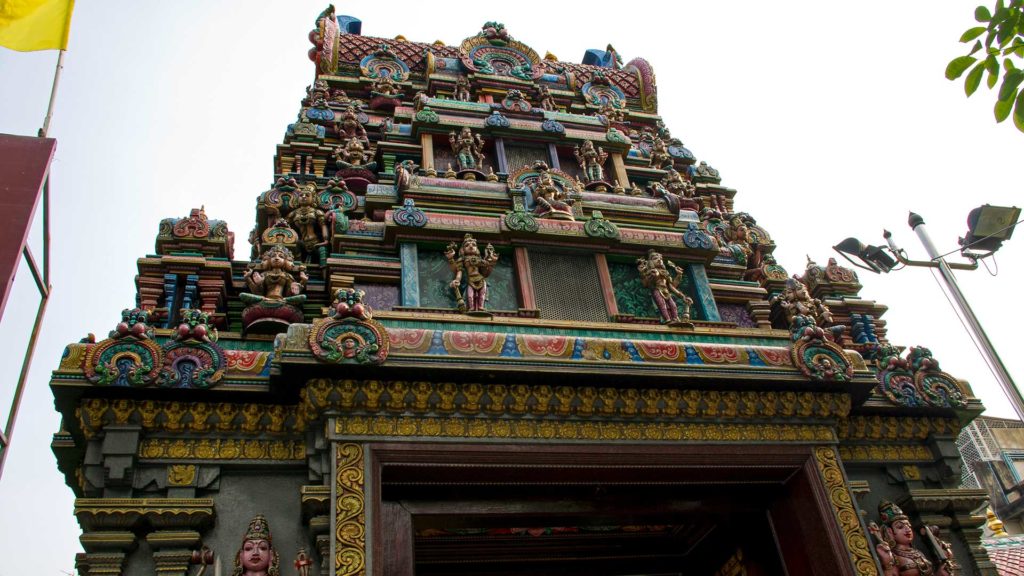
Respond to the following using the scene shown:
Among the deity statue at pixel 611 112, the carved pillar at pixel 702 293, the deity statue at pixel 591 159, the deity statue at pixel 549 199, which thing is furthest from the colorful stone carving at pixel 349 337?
the deity statue at pixel 611 112

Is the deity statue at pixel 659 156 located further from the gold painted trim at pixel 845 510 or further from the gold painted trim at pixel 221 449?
the gold painted trim at pixel 221 449

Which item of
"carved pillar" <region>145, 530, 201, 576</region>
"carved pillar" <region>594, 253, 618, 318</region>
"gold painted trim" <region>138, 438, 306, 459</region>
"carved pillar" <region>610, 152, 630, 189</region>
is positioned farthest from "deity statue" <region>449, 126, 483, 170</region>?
"carved pillar" <region>145, 530, 201, 576</region>

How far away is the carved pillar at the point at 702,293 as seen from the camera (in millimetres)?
11180

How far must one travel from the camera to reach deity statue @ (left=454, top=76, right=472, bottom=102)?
15172 millimetres

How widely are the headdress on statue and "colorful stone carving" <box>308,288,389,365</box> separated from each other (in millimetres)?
5576

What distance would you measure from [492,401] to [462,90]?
845cm

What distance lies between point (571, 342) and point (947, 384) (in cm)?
479

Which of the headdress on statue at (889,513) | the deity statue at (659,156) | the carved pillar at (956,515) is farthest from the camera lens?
the deity statue at (659,156)

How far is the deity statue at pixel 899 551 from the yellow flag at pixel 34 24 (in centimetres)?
975

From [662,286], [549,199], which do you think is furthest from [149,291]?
[662,286]

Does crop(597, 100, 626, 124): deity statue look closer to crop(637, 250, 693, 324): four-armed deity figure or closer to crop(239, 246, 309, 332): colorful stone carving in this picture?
crop(637, 250, 693, 324): four-armed deity figure

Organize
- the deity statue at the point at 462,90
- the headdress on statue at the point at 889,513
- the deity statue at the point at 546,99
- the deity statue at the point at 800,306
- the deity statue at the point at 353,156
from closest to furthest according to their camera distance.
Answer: the headdress on statue at the point at 889,513 → the deity statue at the point at 800,306 → the deity statue at the point at 353,156 → the deity statue at the point at 462,90 → the deity statue at the point at 546,99

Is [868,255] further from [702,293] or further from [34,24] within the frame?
[34,24]

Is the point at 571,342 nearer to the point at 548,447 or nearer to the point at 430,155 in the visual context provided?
A: the point at 548,447
